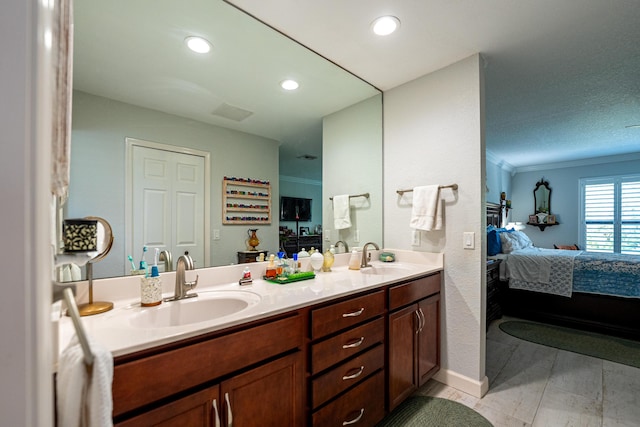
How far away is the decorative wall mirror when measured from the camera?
5.56 metres

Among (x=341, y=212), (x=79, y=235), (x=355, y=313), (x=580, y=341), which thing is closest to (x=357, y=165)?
(x=341, y=212)

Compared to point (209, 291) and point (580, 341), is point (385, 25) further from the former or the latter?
point (580, 341)

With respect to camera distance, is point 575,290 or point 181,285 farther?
point 575,290

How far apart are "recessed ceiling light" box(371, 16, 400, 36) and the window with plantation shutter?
5902mm

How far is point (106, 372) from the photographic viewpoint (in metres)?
0.64

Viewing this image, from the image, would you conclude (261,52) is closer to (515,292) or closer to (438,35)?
(438,35)

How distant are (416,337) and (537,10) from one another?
2051 millimetres

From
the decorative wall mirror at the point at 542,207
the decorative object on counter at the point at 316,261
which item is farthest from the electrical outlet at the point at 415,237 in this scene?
the decorative wall mirror at the point at 542,207

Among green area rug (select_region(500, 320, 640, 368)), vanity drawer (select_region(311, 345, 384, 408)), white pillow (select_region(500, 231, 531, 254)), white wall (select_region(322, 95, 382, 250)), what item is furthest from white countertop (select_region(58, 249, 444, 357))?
white pillow (select_region(500, 231, 531, 254))

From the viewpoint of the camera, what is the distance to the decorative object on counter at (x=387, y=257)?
2330 mm

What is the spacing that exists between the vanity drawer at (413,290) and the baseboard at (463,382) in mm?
612

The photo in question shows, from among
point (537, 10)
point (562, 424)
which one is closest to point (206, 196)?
point (537, 10)

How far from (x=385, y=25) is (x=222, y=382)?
1993 mm

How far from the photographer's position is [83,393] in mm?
616
